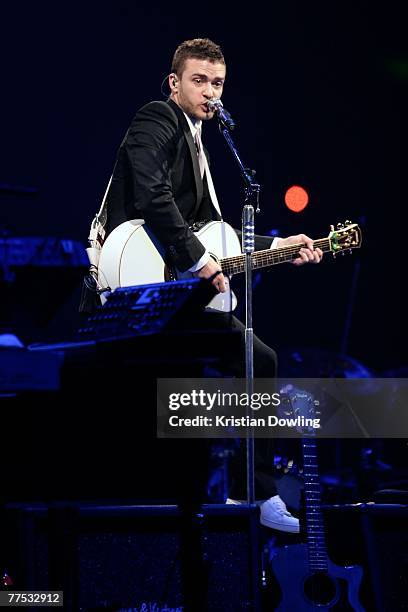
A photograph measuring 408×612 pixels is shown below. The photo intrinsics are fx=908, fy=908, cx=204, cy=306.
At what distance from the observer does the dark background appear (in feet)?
17.8

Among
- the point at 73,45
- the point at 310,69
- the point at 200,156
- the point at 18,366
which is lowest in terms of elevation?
the point at 18,366

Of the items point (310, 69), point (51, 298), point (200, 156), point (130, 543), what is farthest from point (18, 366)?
point (310, 69)

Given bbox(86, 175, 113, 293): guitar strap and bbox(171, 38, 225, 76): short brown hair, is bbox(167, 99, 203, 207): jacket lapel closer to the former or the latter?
bbox(171, 38, 225, 76): short brown hair

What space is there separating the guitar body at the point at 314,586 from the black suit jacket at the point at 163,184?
1330 mm

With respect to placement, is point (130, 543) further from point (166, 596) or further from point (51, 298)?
point (51, 298)

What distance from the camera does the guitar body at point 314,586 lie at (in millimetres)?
3402

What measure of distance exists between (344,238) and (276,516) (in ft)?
4.85

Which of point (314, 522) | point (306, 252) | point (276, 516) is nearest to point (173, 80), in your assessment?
point (306, 252)

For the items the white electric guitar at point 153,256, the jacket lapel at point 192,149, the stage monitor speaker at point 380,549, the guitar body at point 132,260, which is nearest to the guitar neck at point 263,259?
the white electric guitar at point 153,256

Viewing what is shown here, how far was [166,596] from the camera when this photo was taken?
10.2ft

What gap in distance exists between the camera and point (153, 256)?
4.06m

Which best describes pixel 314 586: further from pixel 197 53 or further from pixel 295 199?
pixel 295 199

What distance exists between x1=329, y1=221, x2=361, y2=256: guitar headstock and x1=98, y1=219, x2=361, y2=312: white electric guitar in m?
0.24

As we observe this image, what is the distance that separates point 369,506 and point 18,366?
156 centimetres
